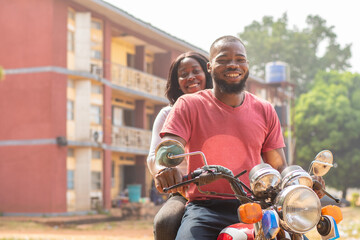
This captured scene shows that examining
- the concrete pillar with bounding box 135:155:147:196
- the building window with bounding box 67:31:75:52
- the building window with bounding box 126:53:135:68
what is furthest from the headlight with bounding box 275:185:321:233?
the building window with bounding box 126:53:135:68

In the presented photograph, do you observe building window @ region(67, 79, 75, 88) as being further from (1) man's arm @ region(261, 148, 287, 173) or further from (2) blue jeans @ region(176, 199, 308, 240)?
(2) blue jeans @ region(176, 199, 308, 240)

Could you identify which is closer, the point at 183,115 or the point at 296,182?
the point at 296,182

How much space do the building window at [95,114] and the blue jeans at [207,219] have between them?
914 inches

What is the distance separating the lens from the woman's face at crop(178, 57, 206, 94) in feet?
16.9

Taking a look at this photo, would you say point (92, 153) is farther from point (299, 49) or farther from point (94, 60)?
point (299, 49)

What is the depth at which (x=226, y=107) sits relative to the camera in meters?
3.35

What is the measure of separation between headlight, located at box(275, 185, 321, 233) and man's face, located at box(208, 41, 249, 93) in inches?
36.5

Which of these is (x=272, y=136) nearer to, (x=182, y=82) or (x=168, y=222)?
(x=168, y=222)

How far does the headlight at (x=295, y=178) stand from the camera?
2.61 metres

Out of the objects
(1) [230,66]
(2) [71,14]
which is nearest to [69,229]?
(2) [71,14]

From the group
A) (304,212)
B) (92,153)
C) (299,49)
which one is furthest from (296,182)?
(299,49)

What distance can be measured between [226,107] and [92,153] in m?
23.7

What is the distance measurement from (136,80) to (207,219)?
27224 millimetres

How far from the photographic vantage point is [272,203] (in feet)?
8.48
